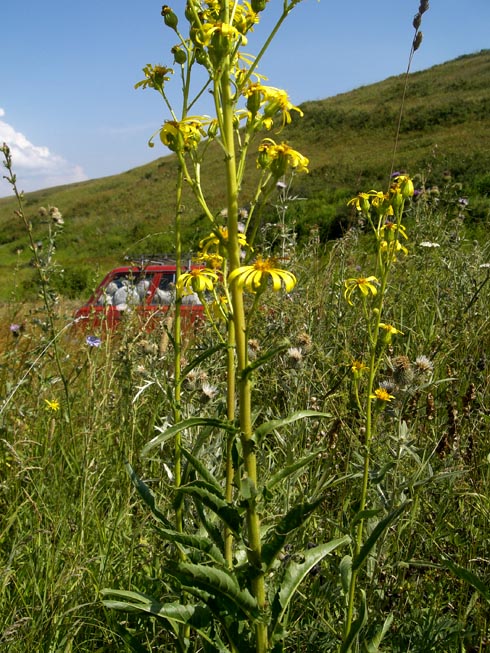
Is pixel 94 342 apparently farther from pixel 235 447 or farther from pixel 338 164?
pixel 338 164

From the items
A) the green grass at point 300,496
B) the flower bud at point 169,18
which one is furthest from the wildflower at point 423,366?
the flower bud at point 169,18

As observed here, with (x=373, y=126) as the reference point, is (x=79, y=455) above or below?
below

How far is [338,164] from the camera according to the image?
1192 inches

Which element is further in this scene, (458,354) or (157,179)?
(157,179)

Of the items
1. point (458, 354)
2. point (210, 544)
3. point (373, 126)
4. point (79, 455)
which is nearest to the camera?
point (210, 544)

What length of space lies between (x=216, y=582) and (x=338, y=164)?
30.9 metres

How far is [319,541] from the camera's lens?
1959 millimetres

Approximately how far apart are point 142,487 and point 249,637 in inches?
18.0

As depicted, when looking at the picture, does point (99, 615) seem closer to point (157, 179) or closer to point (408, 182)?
point (408, 182)

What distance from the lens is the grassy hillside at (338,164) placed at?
22.6m

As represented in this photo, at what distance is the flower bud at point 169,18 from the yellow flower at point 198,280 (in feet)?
2.40

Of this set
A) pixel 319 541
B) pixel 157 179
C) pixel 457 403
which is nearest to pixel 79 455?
pixel 319 541

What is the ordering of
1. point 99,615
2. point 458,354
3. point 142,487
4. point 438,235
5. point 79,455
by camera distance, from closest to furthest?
point 142,487 < point 99,615 < point 79,455 < point 458,354 < point 438,235

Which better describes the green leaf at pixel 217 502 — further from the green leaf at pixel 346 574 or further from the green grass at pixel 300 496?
the green leaf at pixel 346 574
